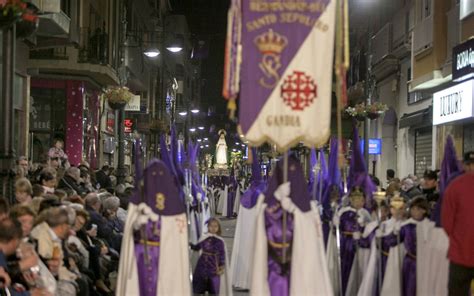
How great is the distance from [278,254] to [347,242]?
2.94 metres

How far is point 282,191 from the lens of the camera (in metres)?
8.26

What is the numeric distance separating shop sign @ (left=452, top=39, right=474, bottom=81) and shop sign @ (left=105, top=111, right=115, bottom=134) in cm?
1953

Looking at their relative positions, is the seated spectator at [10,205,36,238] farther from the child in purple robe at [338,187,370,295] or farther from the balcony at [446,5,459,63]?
the balcony at [446,5,459,63]

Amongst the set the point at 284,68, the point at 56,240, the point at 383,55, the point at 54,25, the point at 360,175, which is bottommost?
the point at 56,240

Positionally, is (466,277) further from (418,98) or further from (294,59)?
(418,98)

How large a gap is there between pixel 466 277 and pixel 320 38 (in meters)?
A: 2.99

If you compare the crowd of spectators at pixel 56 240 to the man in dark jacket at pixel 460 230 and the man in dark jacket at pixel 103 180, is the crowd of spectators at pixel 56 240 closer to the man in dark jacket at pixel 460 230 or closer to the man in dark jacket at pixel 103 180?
the man in dark jacket at pixel 460 230

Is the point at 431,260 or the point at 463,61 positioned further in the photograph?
the point at 463,61

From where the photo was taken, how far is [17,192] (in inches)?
418

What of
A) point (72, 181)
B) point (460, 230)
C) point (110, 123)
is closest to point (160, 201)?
point (460, 230)

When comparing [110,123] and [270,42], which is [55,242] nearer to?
[270,42]

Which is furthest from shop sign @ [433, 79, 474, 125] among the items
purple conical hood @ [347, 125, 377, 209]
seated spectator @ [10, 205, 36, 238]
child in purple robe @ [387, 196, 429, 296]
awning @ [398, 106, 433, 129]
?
seated spectator @ [10, 205, 36, 238]

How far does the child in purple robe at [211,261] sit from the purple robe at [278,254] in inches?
113

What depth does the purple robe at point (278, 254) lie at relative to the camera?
27.1ft
